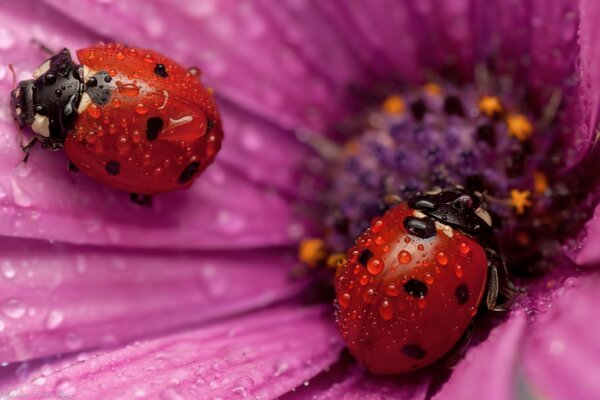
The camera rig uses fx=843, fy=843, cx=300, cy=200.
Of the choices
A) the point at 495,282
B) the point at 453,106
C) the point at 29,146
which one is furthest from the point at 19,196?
the point at 453,106

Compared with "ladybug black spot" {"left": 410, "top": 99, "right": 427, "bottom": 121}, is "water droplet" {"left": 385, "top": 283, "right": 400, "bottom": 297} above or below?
below

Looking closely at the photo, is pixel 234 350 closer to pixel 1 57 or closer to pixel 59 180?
pixel 59 180

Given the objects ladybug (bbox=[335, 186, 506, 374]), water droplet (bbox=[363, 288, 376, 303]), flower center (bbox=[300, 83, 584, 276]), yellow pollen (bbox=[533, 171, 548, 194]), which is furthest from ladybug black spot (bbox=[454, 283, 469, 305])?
yellow pollen (bbox=[533, 171, 548, 194])

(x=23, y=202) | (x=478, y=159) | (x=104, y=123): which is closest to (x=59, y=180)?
(x=23, y=202)

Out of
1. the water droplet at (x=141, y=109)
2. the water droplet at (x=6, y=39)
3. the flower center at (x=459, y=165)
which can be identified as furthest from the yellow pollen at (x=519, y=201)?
the water droplet at (x=6, y=39)

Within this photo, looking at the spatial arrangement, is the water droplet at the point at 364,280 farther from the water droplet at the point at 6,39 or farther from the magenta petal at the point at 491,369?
the water droplet at the point at 6,39

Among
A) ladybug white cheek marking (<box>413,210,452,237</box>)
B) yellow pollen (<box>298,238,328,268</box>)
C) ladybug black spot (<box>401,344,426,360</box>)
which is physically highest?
ladybug white cheek marking (<box>413,210,452,237</box>)

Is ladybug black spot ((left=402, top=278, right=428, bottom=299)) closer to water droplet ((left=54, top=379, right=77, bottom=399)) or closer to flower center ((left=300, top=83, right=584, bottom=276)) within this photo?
flower center ((left=300, top=83, right=584, bottom=276))
